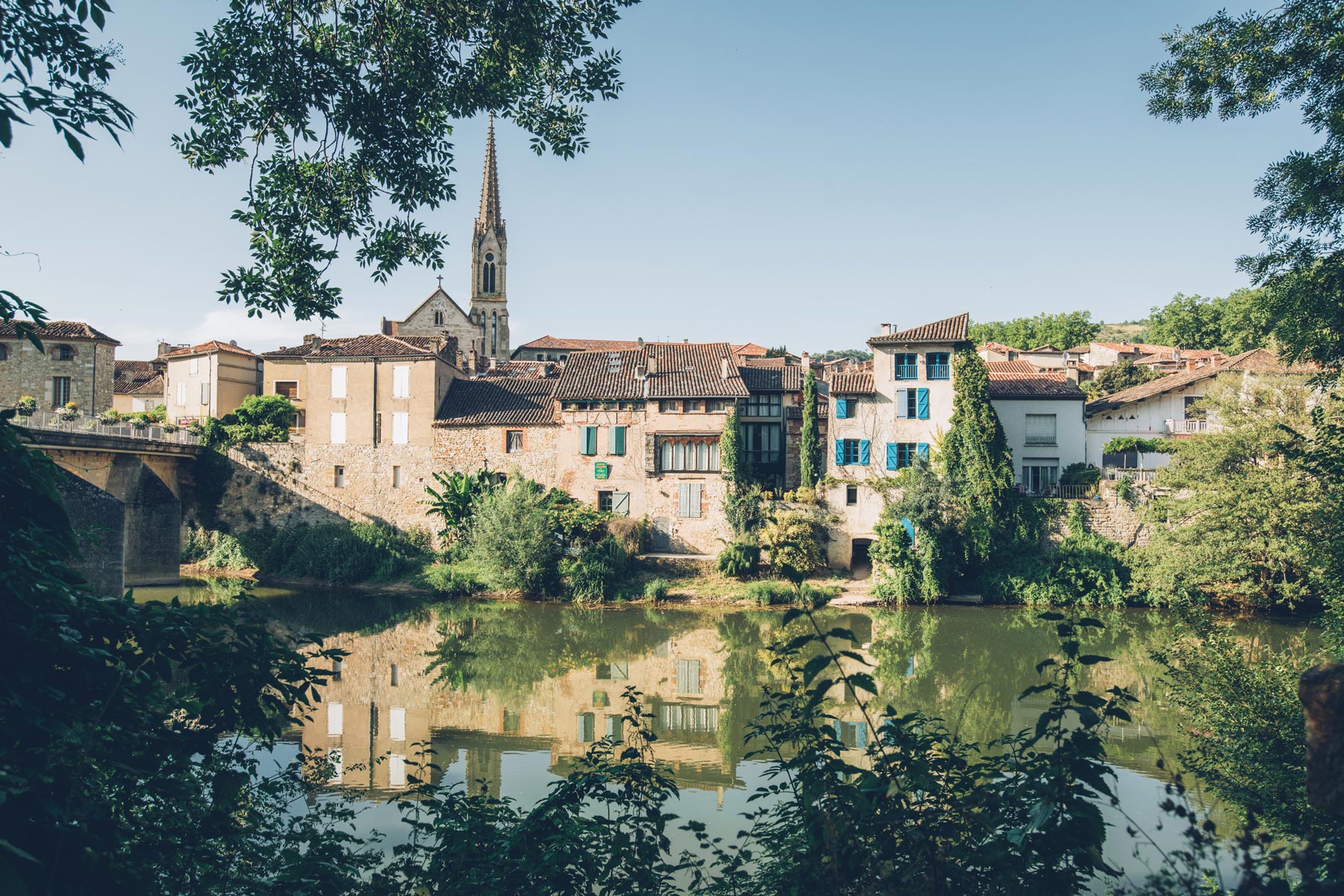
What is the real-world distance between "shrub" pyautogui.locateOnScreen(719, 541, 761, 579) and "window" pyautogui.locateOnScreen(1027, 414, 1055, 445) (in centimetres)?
1079

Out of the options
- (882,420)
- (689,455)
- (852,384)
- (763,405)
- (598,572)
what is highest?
(852,384)

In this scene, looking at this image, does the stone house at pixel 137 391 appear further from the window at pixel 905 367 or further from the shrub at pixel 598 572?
the window at pixel 905 367

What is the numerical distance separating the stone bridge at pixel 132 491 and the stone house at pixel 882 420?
69.9ft

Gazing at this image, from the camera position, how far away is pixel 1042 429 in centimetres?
2853

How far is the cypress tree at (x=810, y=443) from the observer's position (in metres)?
28.0

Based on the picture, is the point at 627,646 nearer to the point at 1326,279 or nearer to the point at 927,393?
the point at 927,393

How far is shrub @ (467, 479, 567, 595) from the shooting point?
25.4m

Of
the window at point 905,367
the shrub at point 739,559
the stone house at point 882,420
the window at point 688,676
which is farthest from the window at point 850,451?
the window at point 688,676

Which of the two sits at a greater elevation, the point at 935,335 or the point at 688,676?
the point at 935,335

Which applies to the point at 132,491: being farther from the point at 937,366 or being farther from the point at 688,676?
the point at 937,366

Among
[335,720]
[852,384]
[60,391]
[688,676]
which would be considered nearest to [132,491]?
[60,391]

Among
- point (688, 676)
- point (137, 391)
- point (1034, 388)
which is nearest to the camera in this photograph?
point (688, 676)

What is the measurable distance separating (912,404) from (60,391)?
36052 millimetres

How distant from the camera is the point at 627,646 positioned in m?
20.1
